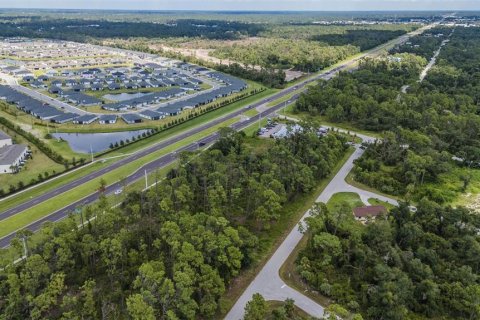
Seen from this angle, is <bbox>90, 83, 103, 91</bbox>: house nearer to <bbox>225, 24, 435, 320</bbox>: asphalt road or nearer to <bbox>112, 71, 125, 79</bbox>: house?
<bbox>112, 71, 125, 79</bbox>: house

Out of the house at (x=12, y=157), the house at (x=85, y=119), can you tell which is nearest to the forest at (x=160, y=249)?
the house at (x=12, y=157)

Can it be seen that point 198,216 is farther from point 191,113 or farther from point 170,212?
point 191,113

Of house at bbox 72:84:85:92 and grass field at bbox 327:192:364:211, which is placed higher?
grass field at bbox 327:192:364:211

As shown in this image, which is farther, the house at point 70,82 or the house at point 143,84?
the house at point 143,84

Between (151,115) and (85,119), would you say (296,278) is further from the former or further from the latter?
(85,119)

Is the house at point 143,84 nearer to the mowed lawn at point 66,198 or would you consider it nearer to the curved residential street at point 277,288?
the mowed lawn at point 66,198

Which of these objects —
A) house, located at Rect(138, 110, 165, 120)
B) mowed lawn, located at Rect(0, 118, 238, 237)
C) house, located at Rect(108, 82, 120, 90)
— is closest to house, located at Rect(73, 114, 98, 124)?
house, located at Rect(138, 110, 165, 120)

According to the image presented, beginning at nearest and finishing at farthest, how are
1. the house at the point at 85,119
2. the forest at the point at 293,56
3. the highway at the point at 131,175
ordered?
the highway at the point at 131,175 < the house at the point at 85,119 < the forest at the point at 293,56
